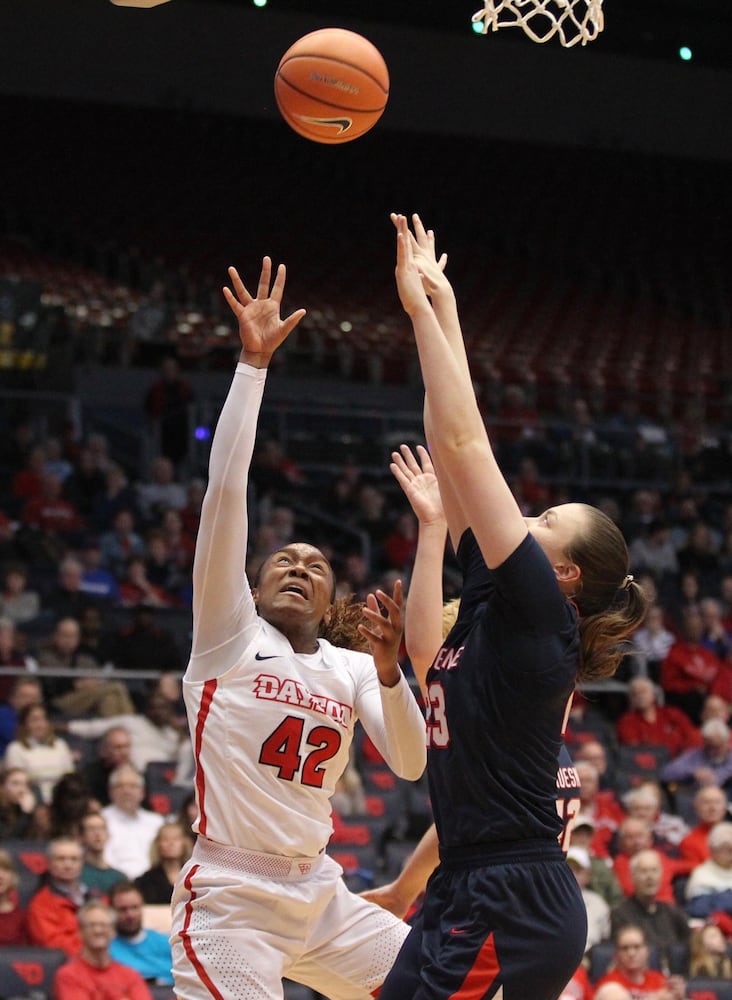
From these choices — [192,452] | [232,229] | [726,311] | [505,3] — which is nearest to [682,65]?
[726,311]

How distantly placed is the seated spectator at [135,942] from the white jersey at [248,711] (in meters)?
3.30

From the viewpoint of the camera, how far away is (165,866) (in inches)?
305

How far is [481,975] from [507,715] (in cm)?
54

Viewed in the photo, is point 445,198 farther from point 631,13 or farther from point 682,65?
point 631,13

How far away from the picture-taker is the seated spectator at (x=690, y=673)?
11445 mm

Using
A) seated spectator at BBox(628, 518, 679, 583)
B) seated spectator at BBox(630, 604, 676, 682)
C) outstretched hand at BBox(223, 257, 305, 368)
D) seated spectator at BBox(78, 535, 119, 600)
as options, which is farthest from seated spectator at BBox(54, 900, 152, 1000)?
seated spectator at BBox(628, 518, 679, 583)

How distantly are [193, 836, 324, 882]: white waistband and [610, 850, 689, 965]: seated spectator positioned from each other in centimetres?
451

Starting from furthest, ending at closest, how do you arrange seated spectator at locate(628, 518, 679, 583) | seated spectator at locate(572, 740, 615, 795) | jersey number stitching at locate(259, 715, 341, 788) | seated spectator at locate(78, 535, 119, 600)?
seated spectator at locate(628, 518, 679, 583) < seated spectator at locate(78, 535, 119, 600) < seated spectator at locate(572, 740, 615, 795) < jersey number stitching at locate(259, 715, 341, 788)

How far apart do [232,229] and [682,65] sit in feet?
22.2

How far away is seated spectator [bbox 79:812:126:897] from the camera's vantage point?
7660 millimetres

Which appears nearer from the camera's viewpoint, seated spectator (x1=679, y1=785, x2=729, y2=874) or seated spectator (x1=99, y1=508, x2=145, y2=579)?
seated spectator (x1=679, y1=785, x2=729, y2=874)

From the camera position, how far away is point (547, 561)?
3053mm

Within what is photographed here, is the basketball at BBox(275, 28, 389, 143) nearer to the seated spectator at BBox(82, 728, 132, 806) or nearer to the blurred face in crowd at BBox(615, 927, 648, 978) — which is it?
the blurred face in crowd at BBox(615, 927, 648, 978)

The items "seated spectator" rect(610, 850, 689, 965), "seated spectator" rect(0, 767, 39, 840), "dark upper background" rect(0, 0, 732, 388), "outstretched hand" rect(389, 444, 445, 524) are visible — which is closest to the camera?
"outstretched hand" rect(389, 444, 445, 524)
